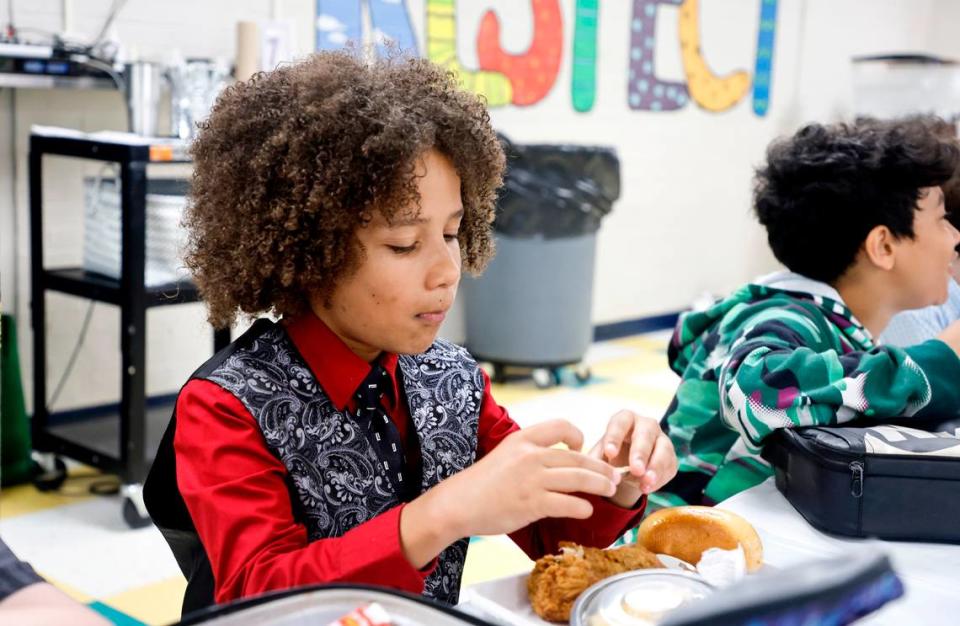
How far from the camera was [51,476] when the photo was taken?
3283 mm

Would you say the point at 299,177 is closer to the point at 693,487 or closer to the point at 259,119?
the point at 259,119

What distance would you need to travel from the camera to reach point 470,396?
128cm

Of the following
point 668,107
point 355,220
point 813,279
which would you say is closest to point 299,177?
point 355,220

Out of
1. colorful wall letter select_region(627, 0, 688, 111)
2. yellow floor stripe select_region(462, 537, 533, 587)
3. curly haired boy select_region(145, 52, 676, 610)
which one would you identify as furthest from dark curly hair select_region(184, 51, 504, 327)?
colorful wall letter select_region(627, 0, 688, 111)

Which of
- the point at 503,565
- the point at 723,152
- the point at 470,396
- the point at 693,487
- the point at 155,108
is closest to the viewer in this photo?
the point at 470,396

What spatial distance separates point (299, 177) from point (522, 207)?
349 centimetres

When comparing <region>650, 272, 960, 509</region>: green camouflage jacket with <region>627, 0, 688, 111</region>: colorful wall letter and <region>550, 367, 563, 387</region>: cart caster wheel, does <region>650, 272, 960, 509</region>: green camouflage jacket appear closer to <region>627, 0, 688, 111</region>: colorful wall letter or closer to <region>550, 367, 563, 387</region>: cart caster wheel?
<region>550, 367, 563, 387</region>: cart caster wheel

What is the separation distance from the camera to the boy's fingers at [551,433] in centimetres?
90

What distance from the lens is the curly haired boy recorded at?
1.05m

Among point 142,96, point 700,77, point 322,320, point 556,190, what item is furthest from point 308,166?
point 700,77

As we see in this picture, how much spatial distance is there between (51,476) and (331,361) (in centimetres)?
246

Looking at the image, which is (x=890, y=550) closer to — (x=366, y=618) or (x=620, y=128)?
(x=366, y=618)

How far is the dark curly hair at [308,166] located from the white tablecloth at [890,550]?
0.50 m

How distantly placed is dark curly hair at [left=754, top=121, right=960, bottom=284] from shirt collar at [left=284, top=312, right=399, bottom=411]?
34.2 inches
